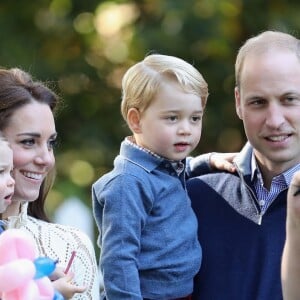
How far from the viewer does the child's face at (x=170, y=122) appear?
4.13m

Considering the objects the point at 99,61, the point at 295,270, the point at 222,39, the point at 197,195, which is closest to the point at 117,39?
the point at 99,61

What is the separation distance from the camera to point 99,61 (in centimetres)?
845

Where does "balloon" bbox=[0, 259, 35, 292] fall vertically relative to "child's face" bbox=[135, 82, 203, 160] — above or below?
below

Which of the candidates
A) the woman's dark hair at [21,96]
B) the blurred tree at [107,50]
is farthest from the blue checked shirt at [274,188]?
the blurred tree at [107,50]

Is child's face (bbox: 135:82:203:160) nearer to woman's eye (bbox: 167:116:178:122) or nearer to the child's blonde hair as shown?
woman's eye (bbox: 167:116:178:122)

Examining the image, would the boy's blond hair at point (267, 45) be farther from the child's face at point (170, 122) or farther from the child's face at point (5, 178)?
the child's face at point (5, 178)

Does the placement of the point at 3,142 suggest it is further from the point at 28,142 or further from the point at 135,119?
the point at 135,119

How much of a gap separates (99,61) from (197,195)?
4.08 m

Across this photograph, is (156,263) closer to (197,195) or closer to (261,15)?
(197,195)

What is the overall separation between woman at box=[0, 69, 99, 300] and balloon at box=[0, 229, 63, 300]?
33 cm

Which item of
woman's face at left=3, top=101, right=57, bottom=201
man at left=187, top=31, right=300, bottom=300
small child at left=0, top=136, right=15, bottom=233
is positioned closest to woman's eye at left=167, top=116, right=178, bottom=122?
man at left=187, top=31, right=300, bottom=300

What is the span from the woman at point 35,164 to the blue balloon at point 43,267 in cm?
34

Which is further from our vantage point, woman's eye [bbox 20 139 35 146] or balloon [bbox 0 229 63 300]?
woman's eye [bbox 20 139 35 146]

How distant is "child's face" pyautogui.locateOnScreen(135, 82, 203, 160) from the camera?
13.5 feet
